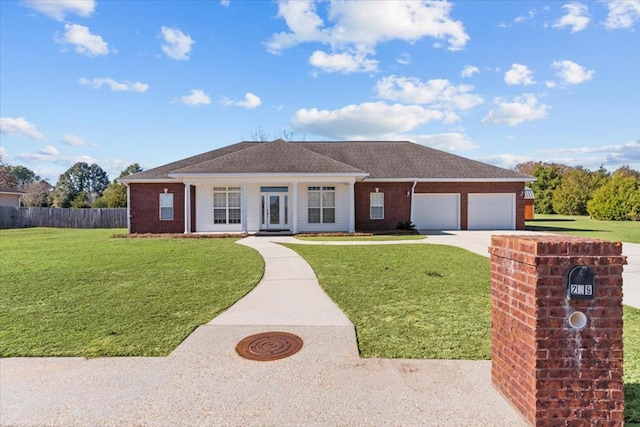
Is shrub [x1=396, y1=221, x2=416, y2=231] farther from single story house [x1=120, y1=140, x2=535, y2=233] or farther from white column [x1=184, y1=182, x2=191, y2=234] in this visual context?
white column [x1=184, y1=182, x2=191, y2=234]

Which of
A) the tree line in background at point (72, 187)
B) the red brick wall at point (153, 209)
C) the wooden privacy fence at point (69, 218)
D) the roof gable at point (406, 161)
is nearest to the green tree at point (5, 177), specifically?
the tree line in background at point (72, 187)

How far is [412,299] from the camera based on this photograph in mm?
5859

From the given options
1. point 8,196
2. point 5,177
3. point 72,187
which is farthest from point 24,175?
point 8,196

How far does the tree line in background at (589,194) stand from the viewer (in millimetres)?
29188

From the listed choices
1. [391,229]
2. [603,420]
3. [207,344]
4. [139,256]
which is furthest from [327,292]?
[391,229]

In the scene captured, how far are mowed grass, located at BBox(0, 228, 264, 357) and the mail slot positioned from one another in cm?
379

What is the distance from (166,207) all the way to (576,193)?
1618 inches

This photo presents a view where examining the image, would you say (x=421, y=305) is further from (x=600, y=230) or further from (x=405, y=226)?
(x=600, y=230)

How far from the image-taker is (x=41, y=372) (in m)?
3.35

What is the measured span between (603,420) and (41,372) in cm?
472

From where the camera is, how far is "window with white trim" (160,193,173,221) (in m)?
19.2

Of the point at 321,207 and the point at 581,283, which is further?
the point at 321,207

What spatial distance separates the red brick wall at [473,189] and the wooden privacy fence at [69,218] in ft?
74.8

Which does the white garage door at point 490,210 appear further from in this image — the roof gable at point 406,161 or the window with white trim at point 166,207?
the window with white trim at point 166,207
